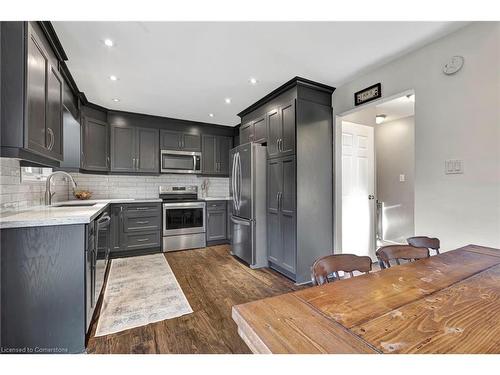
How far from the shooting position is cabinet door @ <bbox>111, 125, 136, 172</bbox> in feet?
12.6

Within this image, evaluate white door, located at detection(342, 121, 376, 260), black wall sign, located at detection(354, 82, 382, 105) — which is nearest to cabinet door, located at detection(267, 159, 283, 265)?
white door, located at detection(342, 121, 376, 260)

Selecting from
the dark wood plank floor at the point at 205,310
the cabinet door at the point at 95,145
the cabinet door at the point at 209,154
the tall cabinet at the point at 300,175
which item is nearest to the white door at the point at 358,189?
the tall cabinet at the point at 300,175

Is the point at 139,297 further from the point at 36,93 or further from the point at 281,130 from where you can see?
the point at 281,130

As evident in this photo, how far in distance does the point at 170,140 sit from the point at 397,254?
3.97 metres

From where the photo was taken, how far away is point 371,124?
11.3ft

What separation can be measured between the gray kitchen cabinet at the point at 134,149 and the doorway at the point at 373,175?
123 inches

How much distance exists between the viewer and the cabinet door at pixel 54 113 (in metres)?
1.84

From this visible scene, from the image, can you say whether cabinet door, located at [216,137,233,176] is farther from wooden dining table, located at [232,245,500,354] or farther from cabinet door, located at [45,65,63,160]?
wooden dining table, located at [232,245,500,354]

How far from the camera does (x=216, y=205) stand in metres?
4.47

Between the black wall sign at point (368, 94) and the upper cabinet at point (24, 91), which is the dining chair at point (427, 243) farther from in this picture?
the upper cabinet at point (24, 91)

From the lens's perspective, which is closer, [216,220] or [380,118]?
[380,118]

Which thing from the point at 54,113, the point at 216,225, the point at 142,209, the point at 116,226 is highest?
the point at 54,113

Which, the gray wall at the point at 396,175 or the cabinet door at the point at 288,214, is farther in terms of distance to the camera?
the gray wall at the point at 396,175

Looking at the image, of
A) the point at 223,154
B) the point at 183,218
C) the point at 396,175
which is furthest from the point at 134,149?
the point at 396,175
